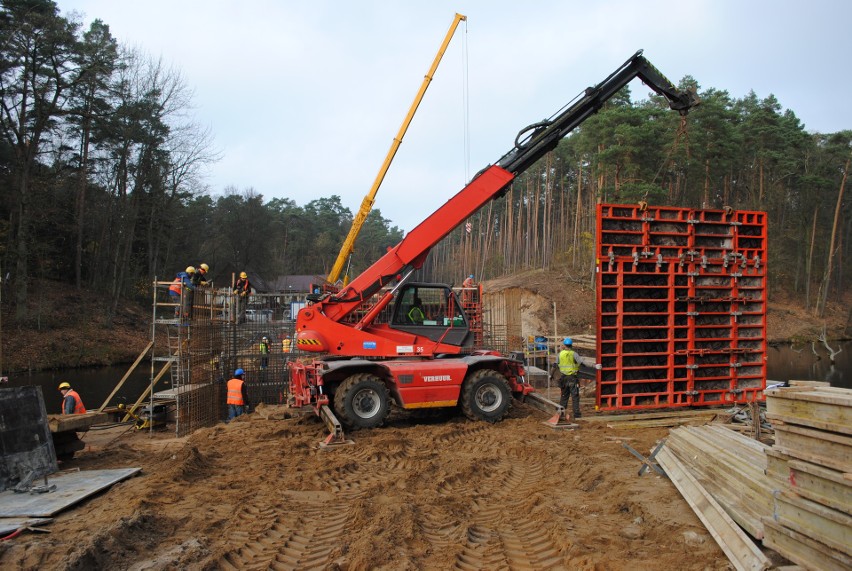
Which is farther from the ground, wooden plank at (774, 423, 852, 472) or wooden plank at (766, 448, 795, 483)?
wooden plank at (774, 423, 852, 472)

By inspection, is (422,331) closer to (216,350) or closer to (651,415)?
(651,415)

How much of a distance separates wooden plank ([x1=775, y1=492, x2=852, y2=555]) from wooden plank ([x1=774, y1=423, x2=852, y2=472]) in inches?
11.3

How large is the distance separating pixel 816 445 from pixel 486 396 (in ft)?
22.4

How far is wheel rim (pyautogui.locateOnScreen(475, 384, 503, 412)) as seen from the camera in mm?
10273

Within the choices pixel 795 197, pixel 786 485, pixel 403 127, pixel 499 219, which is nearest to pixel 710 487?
pixel 786 485

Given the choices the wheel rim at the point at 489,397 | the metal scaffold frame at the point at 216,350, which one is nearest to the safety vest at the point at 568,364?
the wheel rim at the point at 489,397

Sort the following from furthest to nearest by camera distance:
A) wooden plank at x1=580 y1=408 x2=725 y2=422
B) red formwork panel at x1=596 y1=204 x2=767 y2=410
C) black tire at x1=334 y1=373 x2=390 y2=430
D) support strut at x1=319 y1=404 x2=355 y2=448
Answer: red formwork panel at x1=596 y1=204 x2=767 y2=410, wooden plank at x1=580 y1=408 x2=725 y2=422, black tire at x1=334 y1=373 x2=390 y2=430, support strut at x1=319 y1=404 x2=355 y2=448

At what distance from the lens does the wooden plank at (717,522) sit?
13.1ft

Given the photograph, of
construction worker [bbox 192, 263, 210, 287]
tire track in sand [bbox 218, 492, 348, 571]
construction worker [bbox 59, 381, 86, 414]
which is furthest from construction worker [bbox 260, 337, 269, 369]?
tire track in sand [bbox 218, 492, 348, 571]

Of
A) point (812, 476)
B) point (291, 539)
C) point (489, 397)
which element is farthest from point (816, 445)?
point (489, 397)

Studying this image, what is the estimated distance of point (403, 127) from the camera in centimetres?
2181

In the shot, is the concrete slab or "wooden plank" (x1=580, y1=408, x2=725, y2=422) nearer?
the concrete slab

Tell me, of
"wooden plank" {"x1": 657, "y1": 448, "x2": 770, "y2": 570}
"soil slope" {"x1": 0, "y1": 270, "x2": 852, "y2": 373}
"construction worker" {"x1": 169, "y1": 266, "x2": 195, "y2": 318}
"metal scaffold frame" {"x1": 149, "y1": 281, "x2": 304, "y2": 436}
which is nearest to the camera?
"wooden plank" {"x1": 657, "y1": 448, "x2": 770, "y2": 570}

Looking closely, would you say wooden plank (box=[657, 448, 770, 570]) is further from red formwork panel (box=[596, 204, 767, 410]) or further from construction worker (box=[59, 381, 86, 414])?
construction worker (box=[59, 381, 86, 414])
